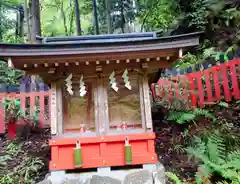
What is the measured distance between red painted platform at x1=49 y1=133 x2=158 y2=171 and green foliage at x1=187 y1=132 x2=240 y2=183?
0.87 m

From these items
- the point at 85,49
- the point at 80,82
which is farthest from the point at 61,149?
the point at 85,49

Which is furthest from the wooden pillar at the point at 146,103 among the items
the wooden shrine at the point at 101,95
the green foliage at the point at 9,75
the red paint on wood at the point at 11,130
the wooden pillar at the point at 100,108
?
the green foliage at the point at 9,75

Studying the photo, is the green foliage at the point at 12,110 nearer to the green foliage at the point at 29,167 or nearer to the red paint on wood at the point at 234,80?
the green foliage at the point at 29,167

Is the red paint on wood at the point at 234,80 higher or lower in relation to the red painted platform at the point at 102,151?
higher

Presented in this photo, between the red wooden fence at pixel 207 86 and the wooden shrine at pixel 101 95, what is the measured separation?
2.44 meters

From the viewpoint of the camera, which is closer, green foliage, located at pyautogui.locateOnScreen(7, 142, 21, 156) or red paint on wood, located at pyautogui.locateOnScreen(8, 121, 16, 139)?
green foliage, located at pyautogui.locateOnScreen(7, 142, 21, 156)

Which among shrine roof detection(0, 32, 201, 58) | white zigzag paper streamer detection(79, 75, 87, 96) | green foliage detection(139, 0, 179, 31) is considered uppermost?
green foliage detection(139, 0, 179, 31)

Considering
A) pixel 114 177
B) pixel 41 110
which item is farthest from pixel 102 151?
pixel 41 110

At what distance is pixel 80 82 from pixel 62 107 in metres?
0.59

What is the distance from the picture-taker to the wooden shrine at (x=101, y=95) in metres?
4.31

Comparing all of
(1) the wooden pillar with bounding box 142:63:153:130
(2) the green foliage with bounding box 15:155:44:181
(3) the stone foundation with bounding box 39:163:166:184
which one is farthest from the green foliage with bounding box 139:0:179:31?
(2) the green foliage with bounding box 15:155:44:181

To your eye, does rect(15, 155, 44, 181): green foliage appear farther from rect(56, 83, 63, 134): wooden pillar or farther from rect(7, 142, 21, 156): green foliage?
rect(56, 83, 63, 134): wooden pillar

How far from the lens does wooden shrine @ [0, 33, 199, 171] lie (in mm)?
4312

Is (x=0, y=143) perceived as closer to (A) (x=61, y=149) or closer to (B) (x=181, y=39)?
(A) (x=61, y=149)
